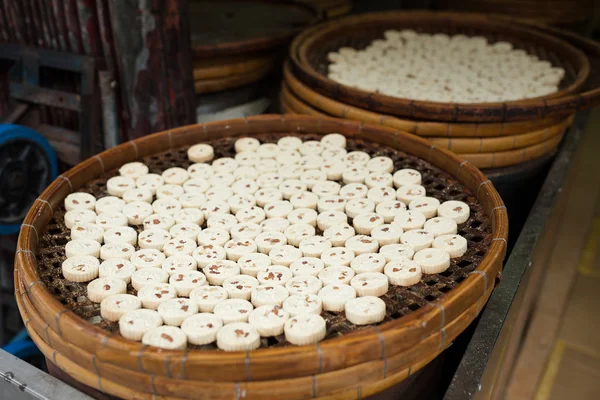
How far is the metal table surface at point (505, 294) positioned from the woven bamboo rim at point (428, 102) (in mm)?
346

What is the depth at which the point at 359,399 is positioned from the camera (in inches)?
54.8

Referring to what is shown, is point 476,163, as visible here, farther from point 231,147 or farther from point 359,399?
point 359,399

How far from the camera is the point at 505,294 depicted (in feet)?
6.15

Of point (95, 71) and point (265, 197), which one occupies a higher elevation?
point (95, 71)

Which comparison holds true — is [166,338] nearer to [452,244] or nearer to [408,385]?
[408,385]

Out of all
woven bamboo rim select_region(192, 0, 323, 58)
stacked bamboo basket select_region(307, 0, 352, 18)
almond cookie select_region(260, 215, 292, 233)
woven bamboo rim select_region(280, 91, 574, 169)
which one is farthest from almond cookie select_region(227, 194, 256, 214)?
stacked bamboo basket select_region(307, 0, 352, 18)

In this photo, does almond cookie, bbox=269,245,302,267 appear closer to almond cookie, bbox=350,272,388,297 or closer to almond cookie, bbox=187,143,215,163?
almond cookie, bbox=350,272,388,297

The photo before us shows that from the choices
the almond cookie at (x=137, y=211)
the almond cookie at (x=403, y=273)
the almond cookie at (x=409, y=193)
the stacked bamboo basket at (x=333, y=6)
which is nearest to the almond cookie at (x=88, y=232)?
the almond cookie at (x=137, y=211)

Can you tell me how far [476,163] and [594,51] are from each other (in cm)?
136

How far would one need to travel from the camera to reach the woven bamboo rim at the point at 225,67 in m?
3.10

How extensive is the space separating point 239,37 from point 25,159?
5.37 feet

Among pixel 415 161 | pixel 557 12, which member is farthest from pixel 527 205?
pixel 557 12

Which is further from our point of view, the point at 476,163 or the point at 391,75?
the point at 391,75

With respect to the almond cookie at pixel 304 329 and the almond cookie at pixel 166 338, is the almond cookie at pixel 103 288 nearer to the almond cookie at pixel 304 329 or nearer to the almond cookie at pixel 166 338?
the almond cookie at pixel 166 338
